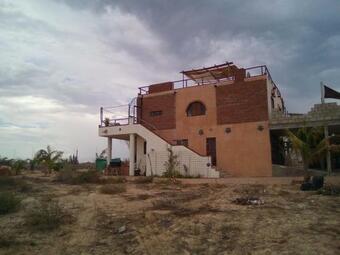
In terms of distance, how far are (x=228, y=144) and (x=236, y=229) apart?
687 inches

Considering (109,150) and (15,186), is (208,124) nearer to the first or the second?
(109,150)

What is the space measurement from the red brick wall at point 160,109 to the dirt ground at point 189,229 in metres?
16.7

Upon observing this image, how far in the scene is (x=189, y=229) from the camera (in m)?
7.73

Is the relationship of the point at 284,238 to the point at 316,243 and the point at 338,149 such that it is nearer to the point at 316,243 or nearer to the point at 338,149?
the point at 316,243

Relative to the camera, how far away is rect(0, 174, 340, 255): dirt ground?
662 cm

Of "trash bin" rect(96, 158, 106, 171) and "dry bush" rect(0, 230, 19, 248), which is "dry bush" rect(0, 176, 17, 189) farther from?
"trash bin" rect(96, 158, 106, 171)

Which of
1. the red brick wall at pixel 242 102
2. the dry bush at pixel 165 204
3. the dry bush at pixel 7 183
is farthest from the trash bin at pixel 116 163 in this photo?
the dry bush at pixel 165 204

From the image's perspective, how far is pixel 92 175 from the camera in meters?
21.1

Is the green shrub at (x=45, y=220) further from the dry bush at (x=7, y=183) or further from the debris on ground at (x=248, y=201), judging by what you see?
the dry bush at (x=7, y=183)

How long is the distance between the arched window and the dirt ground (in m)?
15.6

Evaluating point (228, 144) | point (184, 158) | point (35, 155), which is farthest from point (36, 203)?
point (35, 155)

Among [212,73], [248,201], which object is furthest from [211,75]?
[248,201]

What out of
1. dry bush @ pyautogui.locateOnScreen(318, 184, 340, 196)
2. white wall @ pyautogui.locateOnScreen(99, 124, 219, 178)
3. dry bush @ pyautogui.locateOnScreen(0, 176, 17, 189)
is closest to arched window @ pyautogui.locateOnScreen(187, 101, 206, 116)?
white wall @ pyautogui.locateOnScreen(99, 124, 219, 178)

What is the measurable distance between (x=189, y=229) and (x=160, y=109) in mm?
20897
